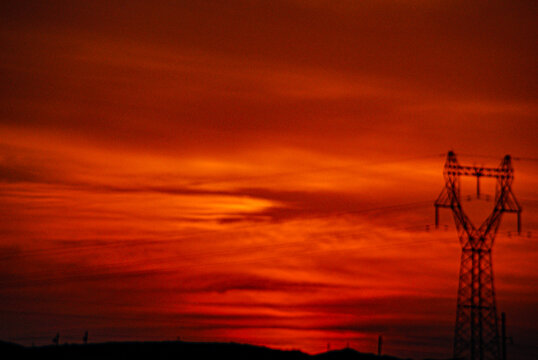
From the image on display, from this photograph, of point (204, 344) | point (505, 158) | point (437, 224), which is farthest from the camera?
point (204, 344)

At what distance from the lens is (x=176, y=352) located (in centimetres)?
7588

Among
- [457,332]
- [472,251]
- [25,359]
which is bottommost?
[25,359]

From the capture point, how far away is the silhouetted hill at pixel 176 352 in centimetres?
7338

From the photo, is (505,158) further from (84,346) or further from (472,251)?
(84,346)

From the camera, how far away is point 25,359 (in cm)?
6838

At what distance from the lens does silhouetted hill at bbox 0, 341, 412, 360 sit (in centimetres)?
7338

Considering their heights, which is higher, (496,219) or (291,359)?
(496,219)

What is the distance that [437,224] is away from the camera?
67438mm

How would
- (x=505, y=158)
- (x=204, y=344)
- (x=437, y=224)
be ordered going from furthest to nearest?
(x=204, y=344) < (x=505, y=158) < (x=437, y=224)

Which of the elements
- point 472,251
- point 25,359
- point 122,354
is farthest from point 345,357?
point 25,359

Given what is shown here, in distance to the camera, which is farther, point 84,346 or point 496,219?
point 84,346

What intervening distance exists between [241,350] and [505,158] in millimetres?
30957

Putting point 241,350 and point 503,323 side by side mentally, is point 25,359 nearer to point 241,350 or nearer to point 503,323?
point 241,350

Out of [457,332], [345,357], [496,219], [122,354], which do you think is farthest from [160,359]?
[496,219]
